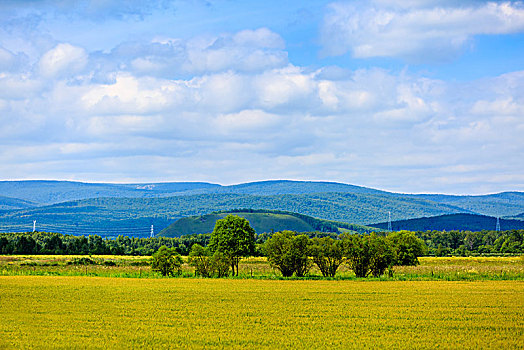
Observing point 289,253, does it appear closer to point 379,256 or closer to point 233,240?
point 233,240

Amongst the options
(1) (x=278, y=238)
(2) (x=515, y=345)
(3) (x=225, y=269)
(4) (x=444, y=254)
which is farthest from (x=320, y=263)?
(4) (x=444, y=254)

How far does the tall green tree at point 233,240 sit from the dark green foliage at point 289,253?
432 cm

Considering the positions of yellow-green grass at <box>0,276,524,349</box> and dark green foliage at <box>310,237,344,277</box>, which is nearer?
yellow-green grass at <box>0,276,524,349</box>

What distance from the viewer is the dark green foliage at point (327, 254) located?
84625 millimetres

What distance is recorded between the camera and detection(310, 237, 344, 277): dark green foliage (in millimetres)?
84625

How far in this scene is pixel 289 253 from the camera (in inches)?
3337

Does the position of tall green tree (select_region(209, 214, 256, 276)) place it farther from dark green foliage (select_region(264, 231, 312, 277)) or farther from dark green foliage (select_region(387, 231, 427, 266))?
dark green foliage (select_region(387, 231, 427, 266))

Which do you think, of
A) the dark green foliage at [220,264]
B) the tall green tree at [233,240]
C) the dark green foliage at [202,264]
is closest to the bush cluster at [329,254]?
the tall green tree at [233,240]

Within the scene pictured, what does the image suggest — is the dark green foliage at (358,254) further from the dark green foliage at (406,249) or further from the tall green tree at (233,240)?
the dark green foliage at (406,249)

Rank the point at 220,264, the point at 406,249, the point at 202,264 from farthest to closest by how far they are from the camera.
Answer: the point at 406,249 → the point at 202,264 → the point at 220,264

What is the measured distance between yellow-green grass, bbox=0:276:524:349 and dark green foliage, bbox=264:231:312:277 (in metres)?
23.1

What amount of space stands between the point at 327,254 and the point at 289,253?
17.3 feet

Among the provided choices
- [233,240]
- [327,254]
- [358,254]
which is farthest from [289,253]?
[358,254]

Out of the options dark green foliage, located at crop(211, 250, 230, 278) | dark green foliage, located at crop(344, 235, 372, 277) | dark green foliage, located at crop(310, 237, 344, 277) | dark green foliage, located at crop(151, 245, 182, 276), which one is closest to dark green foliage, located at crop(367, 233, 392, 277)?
dark green foliage, located at crop(344, 235, 372, 277)
